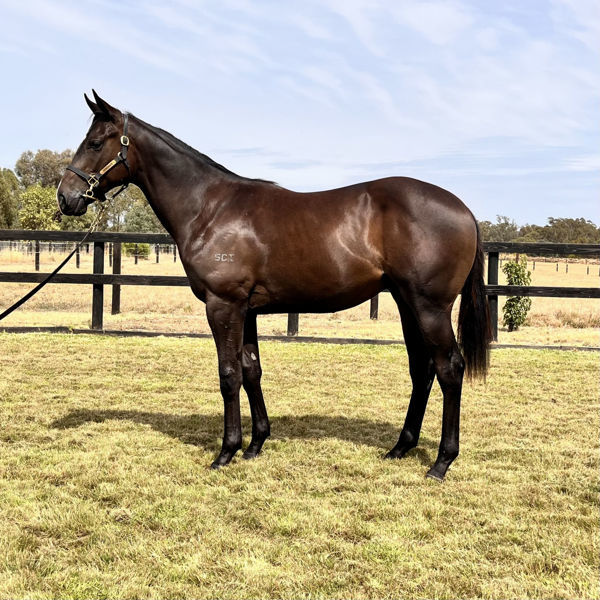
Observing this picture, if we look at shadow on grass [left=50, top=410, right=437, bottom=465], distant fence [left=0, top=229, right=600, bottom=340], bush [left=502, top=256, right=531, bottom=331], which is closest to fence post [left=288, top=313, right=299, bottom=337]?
distant fence [left=0, top=229, right=600, bottom=340]

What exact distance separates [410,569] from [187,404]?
3.60m

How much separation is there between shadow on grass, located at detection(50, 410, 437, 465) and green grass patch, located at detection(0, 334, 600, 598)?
0.03m

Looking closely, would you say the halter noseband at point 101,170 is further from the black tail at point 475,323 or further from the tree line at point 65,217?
the tree line at point 65,217

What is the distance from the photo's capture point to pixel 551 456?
4.27 m

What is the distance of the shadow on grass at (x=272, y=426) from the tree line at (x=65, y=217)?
29.0 m

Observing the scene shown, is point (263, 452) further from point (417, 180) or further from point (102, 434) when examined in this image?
point (417, 180)

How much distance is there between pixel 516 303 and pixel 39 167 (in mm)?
80098

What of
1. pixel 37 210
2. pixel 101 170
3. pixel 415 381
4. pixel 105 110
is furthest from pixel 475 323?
pixel 37 210

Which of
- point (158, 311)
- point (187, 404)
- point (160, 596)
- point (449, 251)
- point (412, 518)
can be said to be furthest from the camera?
point (158, 311)

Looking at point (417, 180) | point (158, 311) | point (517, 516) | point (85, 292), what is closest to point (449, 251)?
point (417, 180)

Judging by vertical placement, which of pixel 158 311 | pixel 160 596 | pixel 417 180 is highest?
pixel 417 180

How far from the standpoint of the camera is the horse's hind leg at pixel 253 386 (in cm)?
440

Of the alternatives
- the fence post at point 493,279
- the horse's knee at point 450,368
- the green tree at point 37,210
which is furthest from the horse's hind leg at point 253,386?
the green tree at point 37,210

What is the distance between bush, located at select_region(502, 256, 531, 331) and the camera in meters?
12.5
